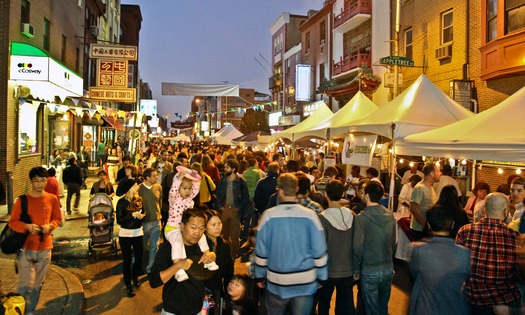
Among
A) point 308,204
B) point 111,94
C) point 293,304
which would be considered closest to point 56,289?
point 308,204

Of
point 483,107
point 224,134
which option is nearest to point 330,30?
point 224,134

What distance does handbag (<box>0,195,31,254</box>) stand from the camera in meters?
4.98

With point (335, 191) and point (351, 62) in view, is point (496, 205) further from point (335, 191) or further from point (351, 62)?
point (351, 62)

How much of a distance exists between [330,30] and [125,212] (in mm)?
26204

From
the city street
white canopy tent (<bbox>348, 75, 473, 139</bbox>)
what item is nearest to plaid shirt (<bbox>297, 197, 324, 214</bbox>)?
the city street

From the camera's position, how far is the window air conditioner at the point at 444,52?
637 inches

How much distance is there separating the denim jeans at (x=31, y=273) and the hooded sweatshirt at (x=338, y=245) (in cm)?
339

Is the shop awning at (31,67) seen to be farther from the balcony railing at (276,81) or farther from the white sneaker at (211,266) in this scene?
the balcony railing at (276,81)

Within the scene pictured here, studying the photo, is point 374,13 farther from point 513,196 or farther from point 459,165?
point 513,196

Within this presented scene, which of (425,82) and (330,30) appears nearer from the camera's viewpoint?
(425,82)

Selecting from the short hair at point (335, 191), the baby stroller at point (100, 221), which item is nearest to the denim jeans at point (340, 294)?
the short hair at point (335, 191)

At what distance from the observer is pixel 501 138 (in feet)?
19.4

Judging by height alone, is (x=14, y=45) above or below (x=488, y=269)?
above

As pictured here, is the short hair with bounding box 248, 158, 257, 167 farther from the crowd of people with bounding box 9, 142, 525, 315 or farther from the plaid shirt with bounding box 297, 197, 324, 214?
the plaid shirt with bounding box 297, 197, 324, 214
